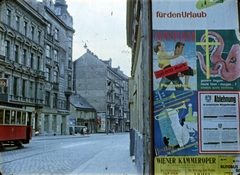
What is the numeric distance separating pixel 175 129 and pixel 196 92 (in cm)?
60

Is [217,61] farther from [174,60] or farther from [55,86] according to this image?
[55,86]

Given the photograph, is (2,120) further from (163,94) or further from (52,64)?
(52,64)

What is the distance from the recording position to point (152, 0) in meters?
4.27

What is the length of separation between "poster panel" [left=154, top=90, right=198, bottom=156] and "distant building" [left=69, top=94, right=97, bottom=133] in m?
50.9

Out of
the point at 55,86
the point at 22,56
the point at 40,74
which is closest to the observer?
the point at 22,56

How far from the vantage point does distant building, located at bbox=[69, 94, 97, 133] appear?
5475cm

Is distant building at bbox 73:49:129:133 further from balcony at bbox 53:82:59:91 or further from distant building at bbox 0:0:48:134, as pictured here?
distant building at bbox 0:0:48:134

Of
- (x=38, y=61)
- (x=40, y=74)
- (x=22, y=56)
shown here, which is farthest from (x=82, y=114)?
(x=22, y=56)

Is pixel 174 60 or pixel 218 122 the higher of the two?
pixel 174 60

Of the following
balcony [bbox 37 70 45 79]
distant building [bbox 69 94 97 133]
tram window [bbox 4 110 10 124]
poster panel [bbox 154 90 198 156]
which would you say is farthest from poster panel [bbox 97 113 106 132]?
poster panel [bbox 154 90 198 156]

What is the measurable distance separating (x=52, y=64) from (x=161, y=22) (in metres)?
39.6

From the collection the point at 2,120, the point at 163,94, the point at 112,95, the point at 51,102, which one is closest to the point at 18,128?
the point at 2,120

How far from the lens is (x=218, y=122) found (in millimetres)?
4086

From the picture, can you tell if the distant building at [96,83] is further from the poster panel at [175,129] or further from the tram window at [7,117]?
the poster panel at [175,129]
